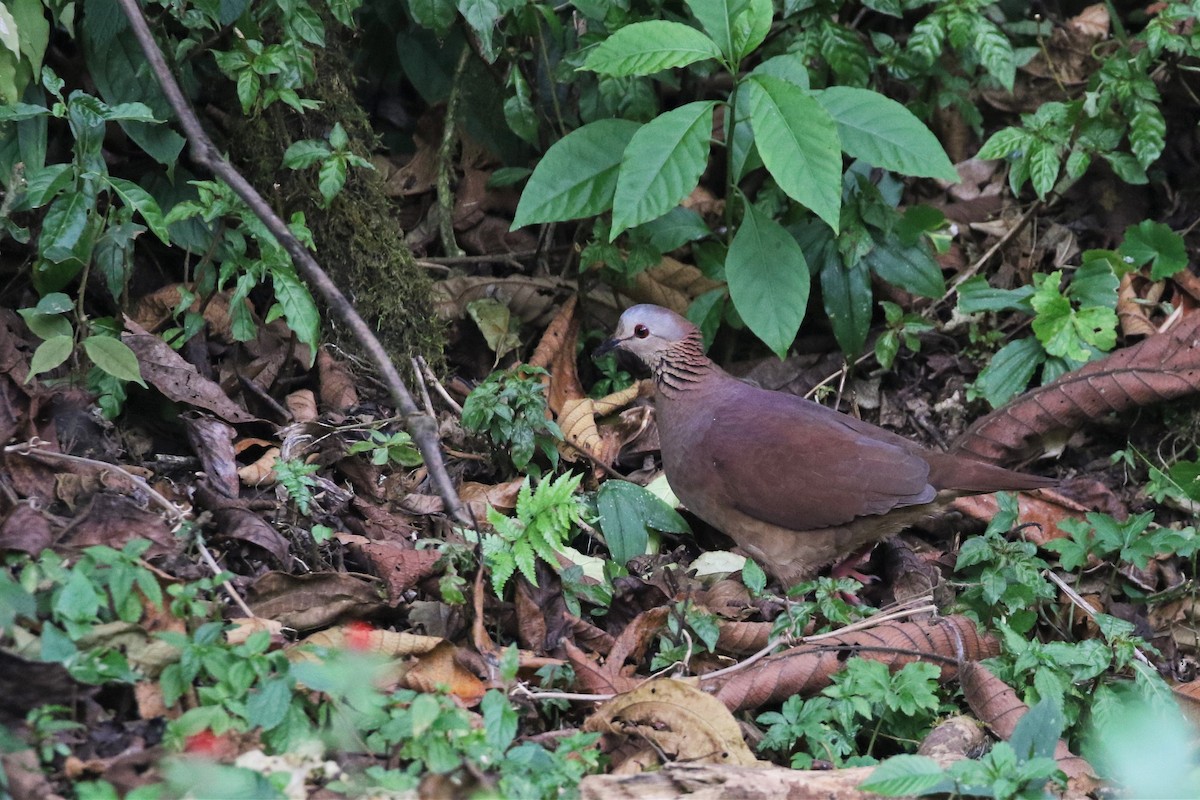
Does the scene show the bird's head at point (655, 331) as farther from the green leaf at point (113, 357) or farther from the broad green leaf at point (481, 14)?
the green leaf at point (113, 357)

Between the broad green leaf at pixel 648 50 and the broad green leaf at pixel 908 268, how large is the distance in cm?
135

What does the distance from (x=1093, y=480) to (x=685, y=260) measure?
2018 millimetres

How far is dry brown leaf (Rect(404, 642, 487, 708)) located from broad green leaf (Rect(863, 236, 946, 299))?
9.02ft

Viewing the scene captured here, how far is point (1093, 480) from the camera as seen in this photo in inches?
192

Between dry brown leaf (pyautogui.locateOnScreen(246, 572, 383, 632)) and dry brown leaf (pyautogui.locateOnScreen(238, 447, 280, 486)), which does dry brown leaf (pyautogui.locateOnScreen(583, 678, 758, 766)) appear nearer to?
dry brown leaf (pyautogui.locateOnScreen(246, 572, 383, 632))

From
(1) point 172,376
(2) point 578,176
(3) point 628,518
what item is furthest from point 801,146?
(1) point 172,376

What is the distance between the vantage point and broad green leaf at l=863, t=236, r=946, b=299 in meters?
5.04

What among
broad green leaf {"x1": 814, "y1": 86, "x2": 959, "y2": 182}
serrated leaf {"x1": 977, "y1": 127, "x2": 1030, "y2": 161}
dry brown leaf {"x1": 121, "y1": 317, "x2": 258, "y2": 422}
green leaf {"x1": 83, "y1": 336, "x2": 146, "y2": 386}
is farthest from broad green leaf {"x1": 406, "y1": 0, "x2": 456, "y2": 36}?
serrated leaf {"x1": 977, "y1": 127, "x2": 1030, "y2": 161}

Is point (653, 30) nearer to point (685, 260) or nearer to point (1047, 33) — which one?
point (685, 260)

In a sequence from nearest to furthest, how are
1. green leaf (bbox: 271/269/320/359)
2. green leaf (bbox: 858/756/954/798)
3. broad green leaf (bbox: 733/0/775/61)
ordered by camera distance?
green leaf (bbox: 858/756/954/798) < green leaf (bbox: 271/269/320/359) < broad green leaf (bbox: 733/0/775/61)

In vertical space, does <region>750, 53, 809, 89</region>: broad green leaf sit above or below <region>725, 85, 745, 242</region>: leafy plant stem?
above

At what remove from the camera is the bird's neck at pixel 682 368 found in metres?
4.75

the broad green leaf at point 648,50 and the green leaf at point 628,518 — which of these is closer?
the broad green leaf at point 648,50

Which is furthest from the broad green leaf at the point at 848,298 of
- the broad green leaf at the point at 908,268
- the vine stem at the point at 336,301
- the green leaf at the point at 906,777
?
the green leaf at the point at 906,777
